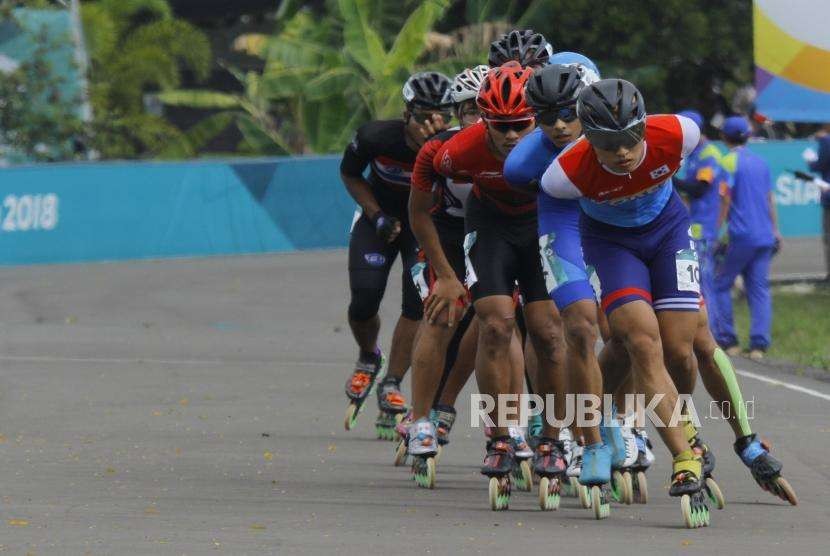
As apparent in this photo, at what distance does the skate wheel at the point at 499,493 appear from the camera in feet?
26.1

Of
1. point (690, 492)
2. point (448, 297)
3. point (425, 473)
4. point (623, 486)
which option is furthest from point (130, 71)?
point (690, 492)

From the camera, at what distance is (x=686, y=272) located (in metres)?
7.69

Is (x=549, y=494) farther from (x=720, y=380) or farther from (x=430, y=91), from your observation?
(x=430, y=91)

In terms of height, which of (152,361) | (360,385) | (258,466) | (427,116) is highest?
(427,116)

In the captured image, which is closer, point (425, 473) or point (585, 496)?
point (585, 496)

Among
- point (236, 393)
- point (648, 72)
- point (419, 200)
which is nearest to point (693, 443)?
point (419, 200)

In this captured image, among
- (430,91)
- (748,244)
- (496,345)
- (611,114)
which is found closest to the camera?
(611,114)

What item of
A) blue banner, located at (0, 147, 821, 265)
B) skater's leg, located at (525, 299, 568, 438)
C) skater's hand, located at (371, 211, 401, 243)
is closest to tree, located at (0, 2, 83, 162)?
blue banner, located at (0, 147, 821, 265)

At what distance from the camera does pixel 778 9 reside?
1920 centimetres

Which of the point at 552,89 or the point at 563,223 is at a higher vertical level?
the point at 552,89

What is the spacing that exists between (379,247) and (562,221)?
275cm

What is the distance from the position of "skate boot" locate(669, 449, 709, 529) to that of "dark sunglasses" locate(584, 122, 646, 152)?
1.29 m

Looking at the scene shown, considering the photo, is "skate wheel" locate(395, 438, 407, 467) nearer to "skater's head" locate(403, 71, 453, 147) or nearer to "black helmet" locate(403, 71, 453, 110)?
"skater's head" locate(403, 71, 453, 147)

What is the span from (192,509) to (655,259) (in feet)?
7.25
